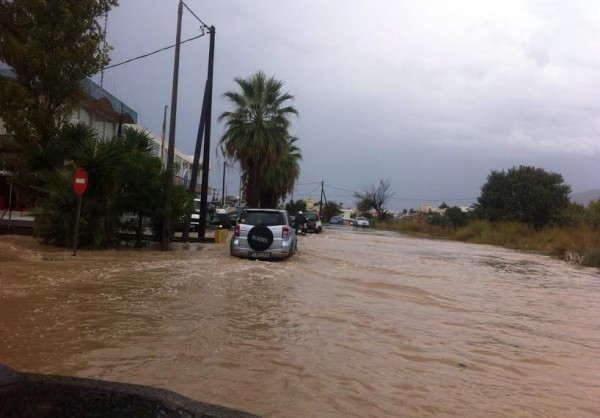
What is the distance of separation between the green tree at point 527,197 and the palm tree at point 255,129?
25.7 metres

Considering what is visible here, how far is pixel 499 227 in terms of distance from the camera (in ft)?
152

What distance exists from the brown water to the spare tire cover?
1.62 metres

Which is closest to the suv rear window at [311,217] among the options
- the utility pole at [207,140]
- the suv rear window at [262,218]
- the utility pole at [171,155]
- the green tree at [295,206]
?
the utility pole at [207,140]

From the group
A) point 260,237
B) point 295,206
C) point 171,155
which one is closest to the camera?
point 260,237

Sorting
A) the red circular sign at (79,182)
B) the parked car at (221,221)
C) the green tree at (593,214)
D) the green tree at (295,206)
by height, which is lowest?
the parked car at (221,221)

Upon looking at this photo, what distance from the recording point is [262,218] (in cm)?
1575

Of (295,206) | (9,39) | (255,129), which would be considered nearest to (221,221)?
(255,129)

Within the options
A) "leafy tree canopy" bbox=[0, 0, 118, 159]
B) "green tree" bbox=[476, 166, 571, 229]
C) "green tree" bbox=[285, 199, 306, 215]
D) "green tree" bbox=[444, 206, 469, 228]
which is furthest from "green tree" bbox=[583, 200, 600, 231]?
"green tree" bbox=[285, 199, 306, 215]

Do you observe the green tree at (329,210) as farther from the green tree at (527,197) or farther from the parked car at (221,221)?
the parked car at (221,221)

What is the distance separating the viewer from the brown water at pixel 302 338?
5184mm

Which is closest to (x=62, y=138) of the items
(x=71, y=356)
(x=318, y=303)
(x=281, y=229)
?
(x=281, y=229)

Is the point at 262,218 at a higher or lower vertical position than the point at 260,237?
higher

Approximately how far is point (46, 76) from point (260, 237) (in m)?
7.74

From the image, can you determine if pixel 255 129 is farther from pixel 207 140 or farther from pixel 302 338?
pixel 302 338
